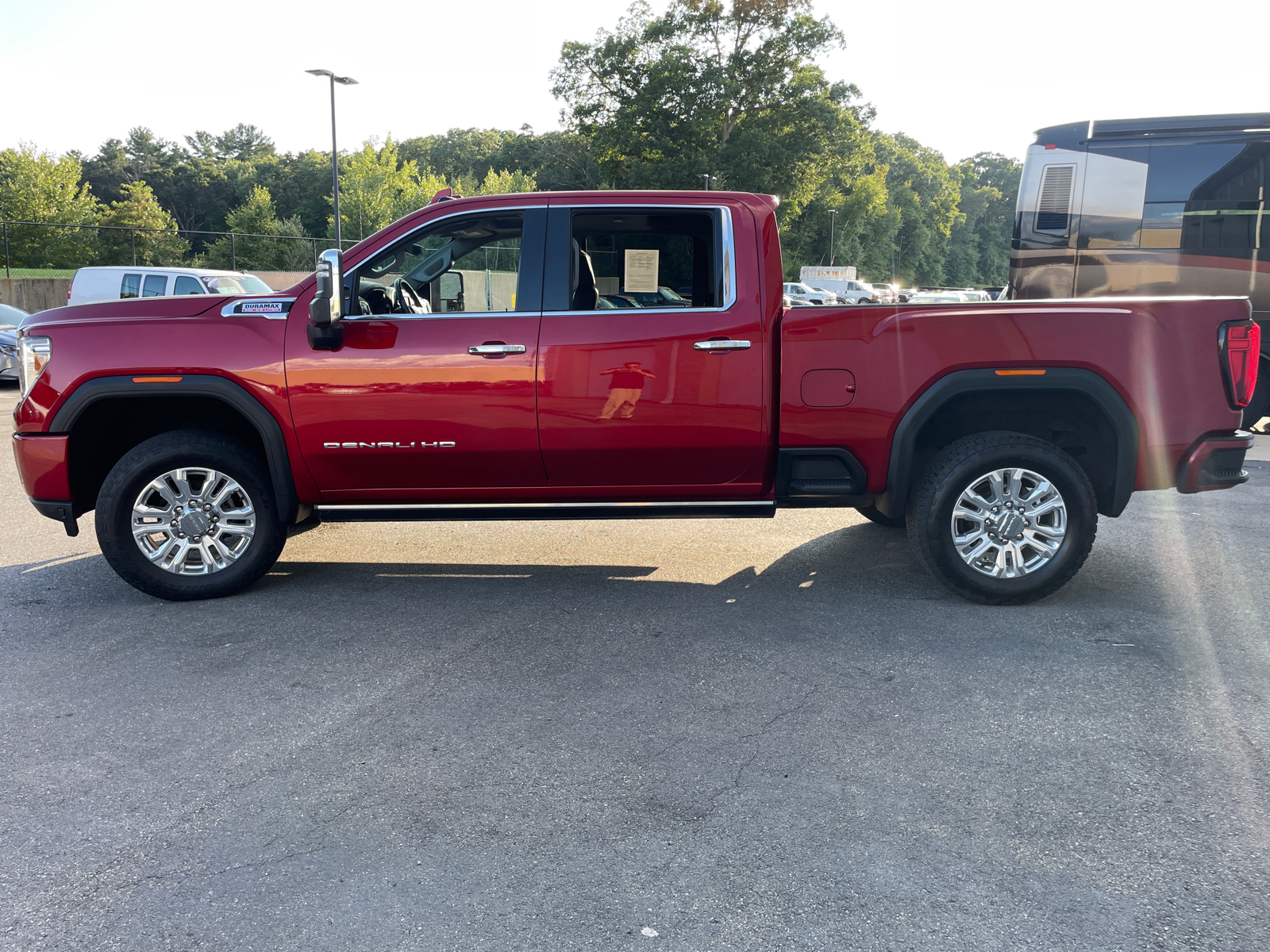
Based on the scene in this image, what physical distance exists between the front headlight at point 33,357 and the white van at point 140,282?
1333cm

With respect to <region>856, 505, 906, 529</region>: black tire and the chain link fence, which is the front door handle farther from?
the chain link fence

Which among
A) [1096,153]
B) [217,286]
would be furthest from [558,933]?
[217,286]

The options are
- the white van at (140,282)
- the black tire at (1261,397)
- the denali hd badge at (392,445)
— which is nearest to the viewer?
the denali hd badge at (392,445)

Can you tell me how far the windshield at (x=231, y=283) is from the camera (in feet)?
57.1

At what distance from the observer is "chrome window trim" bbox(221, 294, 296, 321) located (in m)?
5.01

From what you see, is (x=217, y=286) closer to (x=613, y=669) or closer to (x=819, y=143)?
(x=613, y=669)

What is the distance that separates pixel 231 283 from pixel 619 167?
4168cm

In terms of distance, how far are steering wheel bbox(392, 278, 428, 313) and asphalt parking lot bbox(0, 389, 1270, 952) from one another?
1.54 metres

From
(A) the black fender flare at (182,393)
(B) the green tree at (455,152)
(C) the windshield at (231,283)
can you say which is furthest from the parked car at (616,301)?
(B) the green tree at (455,152)

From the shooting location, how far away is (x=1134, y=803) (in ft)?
9.90

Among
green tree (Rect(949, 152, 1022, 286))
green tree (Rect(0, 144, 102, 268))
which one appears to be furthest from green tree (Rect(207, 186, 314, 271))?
green tree (Rect(949, 152, 1022, 286))

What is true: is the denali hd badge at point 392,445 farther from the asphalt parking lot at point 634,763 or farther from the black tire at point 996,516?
the black tire at point 996,516

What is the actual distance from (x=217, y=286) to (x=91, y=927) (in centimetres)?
1685

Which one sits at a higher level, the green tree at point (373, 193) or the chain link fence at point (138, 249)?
the green tree at point (373, 193)
